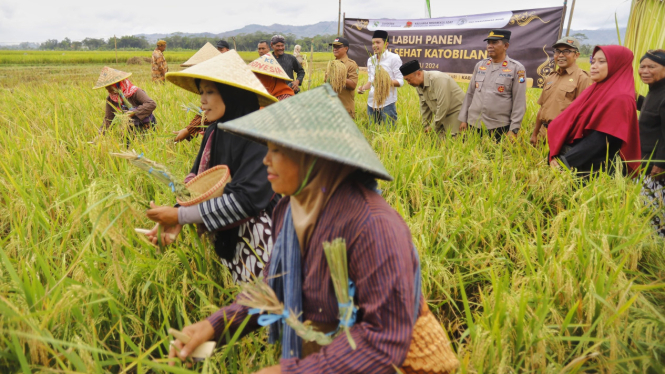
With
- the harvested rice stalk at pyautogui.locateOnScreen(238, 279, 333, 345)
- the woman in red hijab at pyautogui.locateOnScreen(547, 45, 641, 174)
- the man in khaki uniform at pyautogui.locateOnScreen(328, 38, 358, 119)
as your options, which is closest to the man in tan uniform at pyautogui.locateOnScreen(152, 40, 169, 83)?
the man in khaki uniform at pyautogui.locateOnScreen(328, 38, 358, 119)

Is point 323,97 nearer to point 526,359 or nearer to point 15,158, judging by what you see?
point 526,359

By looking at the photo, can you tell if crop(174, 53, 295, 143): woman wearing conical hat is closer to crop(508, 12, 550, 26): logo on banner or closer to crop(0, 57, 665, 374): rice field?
crop(0, 57, 665, 374): rice field

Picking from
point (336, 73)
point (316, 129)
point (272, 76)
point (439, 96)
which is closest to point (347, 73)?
point (336, 73)

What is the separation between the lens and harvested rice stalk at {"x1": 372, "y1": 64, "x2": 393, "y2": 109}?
392cm

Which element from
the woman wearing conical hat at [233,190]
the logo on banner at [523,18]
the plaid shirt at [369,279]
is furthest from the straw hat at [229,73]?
the logo on banner at [523,18]

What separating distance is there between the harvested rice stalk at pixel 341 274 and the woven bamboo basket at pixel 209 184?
0.84m

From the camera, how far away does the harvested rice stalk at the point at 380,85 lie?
12.9 ft

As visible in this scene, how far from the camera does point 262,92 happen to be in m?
1.66

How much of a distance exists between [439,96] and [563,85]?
3.77 ft

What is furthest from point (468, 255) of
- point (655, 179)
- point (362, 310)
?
point (655, 179)

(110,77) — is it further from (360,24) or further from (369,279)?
(360,24)

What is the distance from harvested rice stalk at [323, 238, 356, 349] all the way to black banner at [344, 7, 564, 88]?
207 inches

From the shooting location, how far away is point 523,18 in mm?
6363

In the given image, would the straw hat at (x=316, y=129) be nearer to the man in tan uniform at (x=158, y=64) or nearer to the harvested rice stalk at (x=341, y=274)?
the harvested rice stalk at (x=341, y=274)
